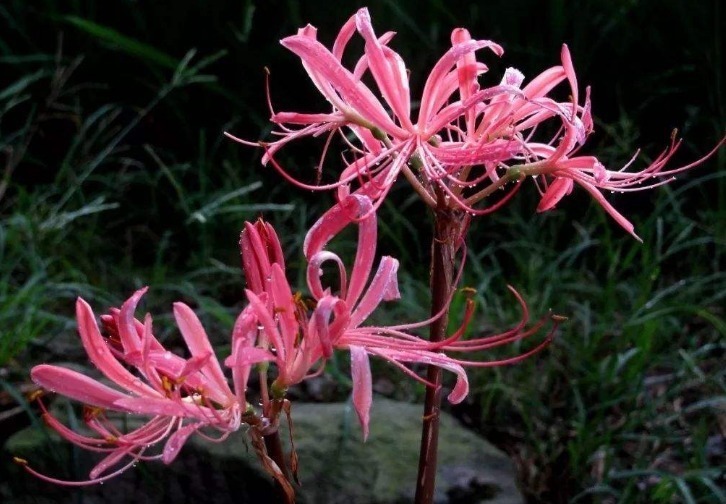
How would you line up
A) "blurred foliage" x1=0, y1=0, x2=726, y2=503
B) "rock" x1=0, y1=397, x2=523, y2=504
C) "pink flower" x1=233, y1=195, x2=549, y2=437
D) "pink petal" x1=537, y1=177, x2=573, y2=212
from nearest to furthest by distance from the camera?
"pink flower" x1=233, y1=195, x2=549, y2=437, "pink petal" x1=537, y1=177, x2=573, y2=212, "rock" x1=0, y1=397, x2=523, y2=504, "blurred foliage" x1=0, y1=0, x2=726, y2=503

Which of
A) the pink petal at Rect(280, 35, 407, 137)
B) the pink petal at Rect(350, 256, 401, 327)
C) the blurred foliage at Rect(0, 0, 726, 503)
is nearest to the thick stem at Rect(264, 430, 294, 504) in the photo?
the pink petal at Rect(350, 256, 401, 327)

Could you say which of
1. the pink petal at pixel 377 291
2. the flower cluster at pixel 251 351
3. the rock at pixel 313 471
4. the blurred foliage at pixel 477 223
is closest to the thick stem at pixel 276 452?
the flower cluster at pixel 251 351

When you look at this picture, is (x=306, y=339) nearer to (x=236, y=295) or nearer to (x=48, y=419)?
(x=48, y=419)

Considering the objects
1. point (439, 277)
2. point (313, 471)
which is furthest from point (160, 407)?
point (313, 471)

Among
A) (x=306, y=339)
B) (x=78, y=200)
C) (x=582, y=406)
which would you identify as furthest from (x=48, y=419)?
(x=78, y=200)

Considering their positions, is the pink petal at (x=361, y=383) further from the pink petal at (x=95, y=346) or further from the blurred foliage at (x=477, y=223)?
the blurred foliage at (x=477, y=223)

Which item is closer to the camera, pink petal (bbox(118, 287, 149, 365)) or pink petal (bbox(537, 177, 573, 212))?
pink petal (bbox(118, 287, 149, 365))

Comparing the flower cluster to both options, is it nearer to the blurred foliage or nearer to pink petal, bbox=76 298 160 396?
pink petal, bbox=76 298 160 396

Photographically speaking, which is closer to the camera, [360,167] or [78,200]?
[360,167]
